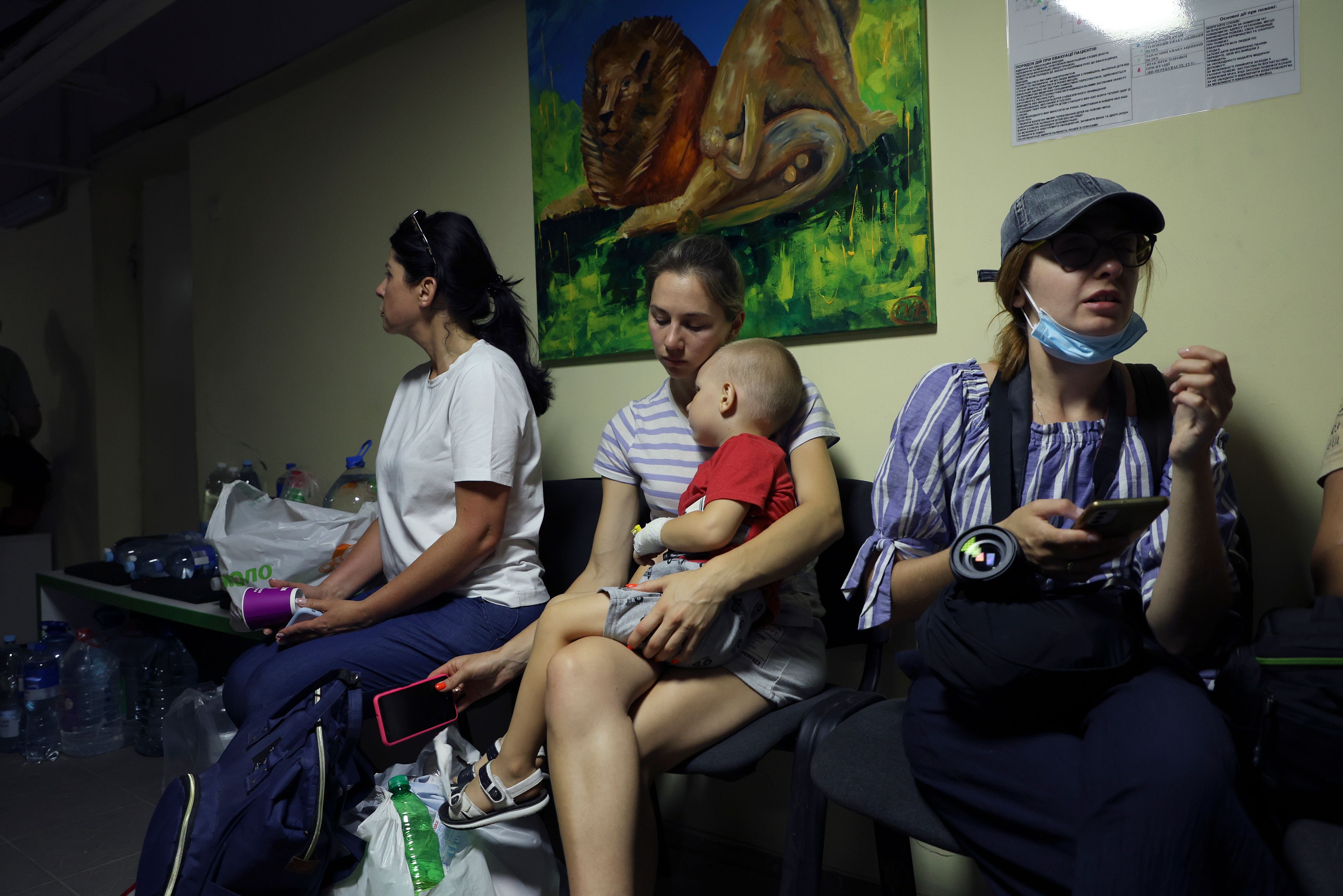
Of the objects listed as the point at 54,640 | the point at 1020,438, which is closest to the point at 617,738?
the point at 1020,438

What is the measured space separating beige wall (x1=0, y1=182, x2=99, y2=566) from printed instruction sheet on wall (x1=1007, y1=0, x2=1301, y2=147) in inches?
215

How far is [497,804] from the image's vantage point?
1.54 metres

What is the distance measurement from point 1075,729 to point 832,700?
46 cm

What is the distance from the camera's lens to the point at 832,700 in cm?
153

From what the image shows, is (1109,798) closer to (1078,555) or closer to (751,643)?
(1078,555)

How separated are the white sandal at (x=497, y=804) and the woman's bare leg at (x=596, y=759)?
0.25 ft

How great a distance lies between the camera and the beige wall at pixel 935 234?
1.48 meters

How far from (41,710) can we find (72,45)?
8.81ft

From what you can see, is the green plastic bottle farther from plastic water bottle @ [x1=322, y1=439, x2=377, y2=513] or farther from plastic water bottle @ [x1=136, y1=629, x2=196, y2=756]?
plastic water bottle @ [x1=136, y1=629, x2=196, y2=756]

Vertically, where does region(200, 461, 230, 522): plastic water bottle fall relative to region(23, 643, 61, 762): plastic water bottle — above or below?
above

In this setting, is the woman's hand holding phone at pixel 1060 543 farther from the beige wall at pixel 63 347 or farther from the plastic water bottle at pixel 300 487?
the beige wall at pixel 63 347

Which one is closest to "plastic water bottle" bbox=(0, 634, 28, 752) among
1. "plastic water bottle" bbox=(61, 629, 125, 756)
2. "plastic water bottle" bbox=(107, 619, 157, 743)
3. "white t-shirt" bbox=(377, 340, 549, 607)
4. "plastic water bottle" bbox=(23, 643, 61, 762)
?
"plastic water bottle" bbox=(23, 643, 61, 762)

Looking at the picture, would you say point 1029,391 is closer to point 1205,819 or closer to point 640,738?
point 1205,819

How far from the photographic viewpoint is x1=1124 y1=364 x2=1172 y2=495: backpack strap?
142 centimetres
